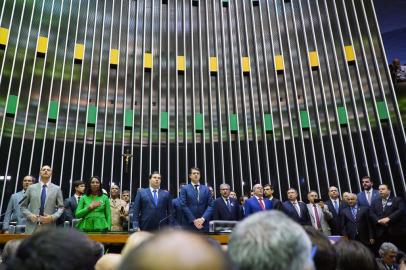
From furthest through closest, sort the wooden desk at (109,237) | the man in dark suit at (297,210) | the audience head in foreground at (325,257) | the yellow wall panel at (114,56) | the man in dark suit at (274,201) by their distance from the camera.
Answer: the yellow wall panel at (114,56), the man in dark suit at (297,210), the man in dark suit at (274,201), the wooden desk at (109,237), the audience head in foreground at (325,257)

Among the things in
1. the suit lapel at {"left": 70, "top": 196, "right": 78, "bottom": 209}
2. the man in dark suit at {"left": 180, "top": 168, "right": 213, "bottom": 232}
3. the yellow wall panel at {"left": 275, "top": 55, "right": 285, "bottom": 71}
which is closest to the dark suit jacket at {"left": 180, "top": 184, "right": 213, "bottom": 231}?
the man in dark suit at {"left": 180, "top": 168, "right": 213, "bottom": 232}

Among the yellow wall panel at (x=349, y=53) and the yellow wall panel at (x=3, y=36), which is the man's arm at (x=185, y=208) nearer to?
the yellow wall panel at (x=3, y=36)

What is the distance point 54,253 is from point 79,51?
10.7 metres

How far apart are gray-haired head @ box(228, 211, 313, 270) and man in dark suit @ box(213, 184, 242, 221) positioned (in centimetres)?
505

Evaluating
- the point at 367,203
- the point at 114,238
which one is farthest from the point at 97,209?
the point at 367,203

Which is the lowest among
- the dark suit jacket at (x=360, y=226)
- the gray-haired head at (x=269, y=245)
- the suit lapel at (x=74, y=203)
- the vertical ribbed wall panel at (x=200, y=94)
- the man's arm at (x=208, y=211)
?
the dark suit jacket at (x=360, y=226)

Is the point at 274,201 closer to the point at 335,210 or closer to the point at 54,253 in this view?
the point at 335,210

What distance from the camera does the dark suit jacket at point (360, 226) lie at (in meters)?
5.82

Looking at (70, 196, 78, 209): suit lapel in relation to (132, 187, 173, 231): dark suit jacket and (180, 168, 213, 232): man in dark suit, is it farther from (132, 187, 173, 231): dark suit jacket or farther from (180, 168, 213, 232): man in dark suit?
(180, 168, 213, 232): man in dark suit

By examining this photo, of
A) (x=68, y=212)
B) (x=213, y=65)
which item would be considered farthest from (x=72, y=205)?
(x=213, y=65)

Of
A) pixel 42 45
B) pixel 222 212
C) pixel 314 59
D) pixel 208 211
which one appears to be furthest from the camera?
pixel 314 59

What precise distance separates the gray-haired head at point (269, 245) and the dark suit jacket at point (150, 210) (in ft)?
14.2

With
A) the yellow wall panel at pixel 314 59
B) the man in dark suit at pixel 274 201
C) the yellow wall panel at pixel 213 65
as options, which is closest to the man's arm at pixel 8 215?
the man in dark suit at pixel 274 201

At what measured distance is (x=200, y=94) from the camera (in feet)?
36.7
